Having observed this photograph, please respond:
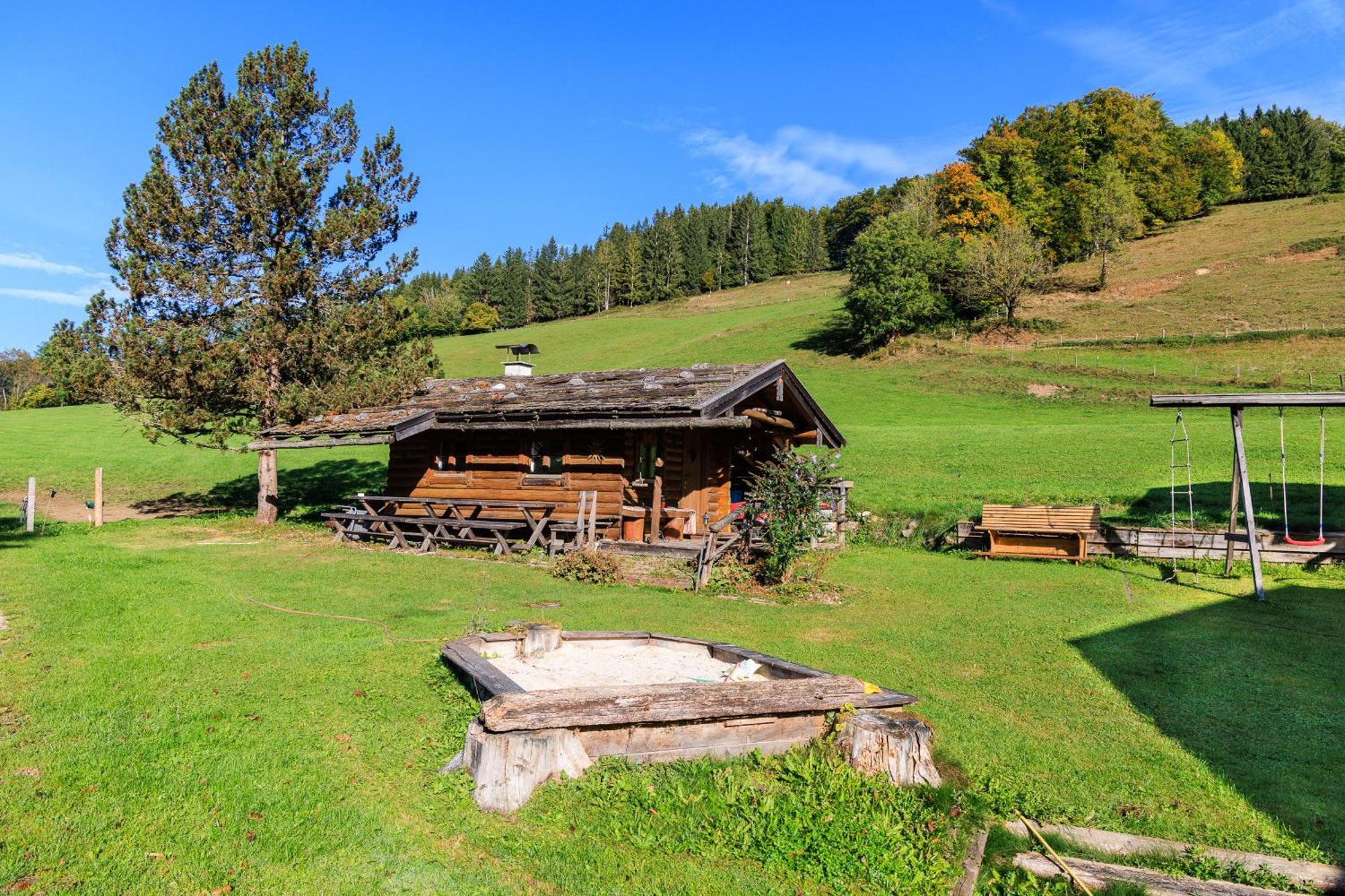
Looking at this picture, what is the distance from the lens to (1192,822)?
5.18 metres

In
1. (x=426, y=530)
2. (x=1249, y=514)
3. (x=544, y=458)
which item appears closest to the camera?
(x=1249, y=514)

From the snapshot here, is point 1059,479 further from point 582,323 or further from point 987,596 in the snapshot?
point 582,323

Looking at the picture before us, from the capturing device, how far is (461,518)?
58.1ft

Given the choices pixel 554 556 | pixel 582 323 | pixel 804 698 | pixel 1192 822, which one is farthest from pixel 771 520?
Result: pixel 582 323

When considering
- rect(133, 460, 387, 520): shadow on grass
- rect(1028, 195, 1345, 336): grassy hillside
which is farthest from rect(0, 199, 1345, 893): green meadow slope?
rect(1028, 195, 1345, 336): grassy hillside

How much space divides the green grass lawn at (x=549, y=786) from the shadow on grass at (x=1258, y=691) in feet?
0.13

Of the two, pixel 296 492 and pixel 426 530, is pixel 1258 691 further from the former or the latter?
pixel 296 492

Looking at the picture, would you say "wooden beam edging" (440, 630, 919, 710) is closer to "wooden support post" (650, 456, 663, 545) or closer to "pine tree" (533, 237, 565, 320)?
"wooden support post" (650, 456, 663, 545)

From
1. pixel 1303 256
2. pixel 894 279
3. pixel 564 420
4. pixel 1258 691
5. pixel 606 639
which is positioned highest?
pixel 1303 256

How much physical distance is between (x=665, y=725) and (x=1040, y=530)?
41.7 ft

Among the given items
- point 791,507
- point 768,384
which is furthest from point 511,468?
point 791,507

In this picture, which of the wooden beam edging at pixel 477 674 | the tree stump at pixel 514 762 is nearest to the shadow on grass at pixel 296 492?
the wooden beam edging at pixel 477 674

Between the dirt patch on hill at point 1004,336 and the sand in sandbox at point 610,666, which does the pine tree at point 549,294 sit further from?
the sand in sandbox at point 610,666

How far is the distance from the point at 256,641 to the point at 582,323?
8685 cm
